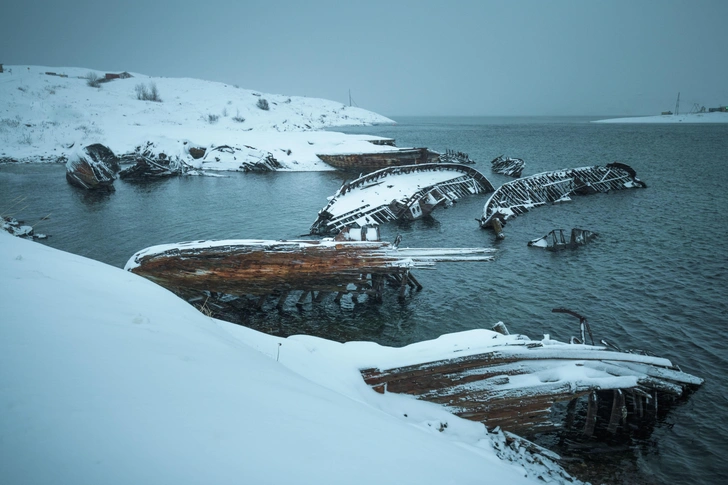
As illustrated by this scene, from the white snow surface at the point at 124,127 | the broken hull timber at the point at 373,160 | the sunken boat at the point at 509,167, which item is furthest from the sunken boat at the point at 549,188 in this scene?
the white snow surface at the point at 124,127

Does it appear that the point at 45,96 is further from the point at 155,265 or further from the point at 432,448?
the point at 432,448

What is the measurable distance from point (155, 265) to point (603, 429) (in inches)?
622

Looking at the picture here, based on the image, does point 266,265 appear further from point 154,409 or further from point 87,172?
point 87,172

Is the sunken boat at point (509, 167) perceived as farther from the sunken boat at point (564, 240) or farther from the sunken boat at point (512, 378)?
the sunken boat at point (512, 378)

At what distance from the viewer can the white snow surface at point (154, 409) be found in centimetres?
259

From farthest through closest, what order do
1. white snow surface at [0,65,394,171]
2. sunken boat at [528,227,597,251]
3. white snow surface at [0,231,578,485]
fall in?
white snow surface at [0,65,394,171] < sunken boat at [528,227,597,251] < white snow surface at [0,231,578,485]

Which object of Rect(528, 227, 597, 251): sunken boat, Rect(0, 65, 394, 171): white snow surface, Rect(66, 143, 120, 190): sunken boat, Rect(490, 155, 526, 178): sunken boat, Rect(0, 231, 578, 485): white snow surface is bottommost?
Rect(528, 227, 597, 251): sunken boat

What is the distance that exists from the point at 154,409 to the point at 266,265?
485 inches

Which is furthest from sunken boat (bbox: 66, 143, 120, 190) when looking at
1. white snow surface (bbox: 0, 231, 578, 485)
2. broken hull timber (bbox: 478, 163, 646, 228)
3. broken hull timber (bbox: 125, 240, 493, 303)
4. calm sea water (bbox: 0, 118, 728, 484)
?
white snow surface (bbox: 0, 231, 578, 485)

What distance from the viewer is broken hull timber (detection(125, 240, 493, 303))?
15016mm

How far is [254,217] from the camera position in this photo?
Result: 3083 cm

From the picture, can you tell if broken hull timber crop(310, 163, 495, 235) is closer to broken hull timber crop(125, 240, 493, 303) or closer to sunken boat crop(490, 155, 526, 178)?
broken hull timber crop(125, 240, 493, 303)

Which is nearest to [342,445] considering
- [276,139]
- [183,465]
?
[183,465]

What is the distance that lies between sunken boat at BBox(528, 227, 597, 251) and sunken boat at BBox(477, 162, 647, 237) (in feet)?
11.7
